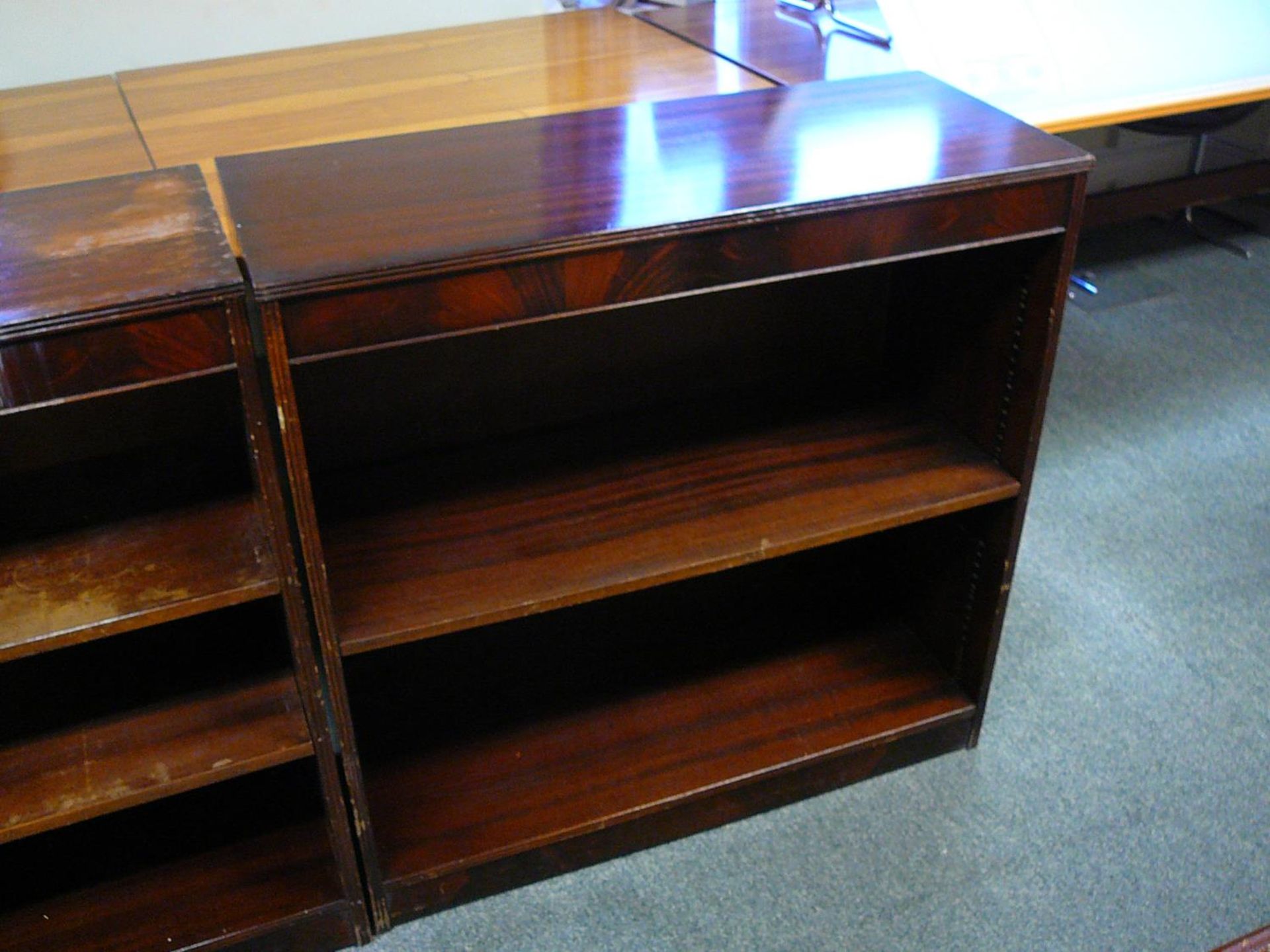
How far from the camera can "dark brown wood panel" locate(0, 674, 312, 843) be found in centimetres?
115

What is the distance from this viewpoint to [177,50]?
2.09 meters

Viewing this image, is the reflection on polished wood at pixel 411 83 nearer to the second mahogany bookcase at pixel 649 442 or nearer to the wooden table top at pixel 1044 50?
the wooden table top at pixel 1044 50

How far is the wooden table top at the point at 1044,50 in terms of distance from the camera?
1.92m

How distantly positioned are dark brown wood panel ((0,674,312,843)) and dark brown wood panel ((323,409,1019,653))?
123 millimetres

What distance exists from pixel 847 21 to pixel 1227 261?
58.6 inches

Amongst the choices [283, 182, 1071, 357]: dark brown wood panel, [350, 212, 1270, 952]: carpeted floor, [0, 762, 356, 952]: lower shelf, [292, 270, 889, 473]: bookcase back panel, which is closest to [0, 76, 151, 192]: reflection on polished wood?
[292, 270, 889, 473]: bookcase back panel

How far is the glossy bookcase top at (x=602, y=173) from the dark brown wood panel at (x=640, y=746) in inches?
28.7

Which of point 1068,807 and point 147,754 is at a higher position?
point 147,754

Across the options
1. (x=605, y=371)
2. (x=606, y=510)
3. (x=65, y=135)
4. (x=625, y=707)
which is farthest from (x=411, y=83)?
(x=625, y=707)

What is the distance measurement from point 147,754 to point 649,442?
2.22ft

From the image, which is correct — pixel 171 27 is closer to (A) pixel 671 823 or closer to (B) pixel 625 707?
(B) pixel 625 707

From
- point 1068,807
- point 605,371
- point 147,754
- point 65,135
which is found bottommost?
point 1068,807

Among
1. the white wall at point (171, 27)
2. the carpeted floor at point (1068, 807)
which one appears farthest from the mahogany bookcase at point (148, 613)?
the white wall at point (171, 27)

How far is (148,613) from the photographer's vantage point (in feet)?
3.53
